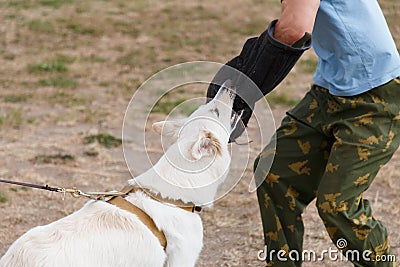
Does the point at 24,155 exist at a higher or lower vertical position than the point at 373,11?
lower

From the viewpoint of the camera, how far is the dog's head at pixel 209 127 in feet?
11.2

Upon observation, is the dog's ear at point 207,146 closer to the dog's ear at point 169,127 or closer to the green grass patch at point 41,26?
the dog's ear at point 169,127

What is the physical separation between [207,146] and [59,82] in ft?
18.8

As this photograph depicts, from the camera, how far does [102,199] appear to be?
352cm

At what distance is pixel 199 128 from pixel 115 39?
7768 millimetres

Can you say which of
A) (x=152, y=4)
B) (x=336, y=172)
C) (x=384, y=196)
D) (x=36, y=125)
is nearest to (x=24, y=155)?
(x=36, y=125)

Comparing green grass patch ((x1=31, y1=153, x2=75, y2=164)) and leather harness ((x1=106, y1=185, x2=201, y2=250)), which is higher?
leather harness ((x1=106, y1=185, x2=201, y2=250))

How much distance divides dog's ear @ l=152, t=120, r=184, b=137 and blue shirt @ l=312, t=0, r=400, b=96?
2.62 ft

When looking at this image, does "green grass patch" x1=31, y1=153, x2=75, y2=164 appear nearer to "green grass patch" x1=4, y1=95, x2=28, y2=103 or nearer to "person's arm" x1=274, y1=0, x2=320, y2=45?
"green grass patch" x1=4, y1=95, x2=28, y2=103

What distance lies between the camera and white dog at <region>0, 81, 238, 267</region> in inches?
123

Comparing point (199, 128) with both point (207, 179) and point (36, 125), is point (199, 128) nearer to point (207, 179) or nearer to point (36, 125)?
point (207, 179)

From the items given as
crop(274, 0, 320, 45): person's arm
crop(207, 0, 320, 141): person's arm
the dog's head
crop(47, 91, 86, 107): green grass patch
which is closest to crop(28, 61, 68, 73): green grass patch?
crop(47, 91, 86, 107): green grass patch

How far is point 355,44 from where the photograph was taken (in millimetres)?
3482

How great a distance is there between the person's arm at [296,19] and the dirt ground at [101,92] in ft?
7.10
